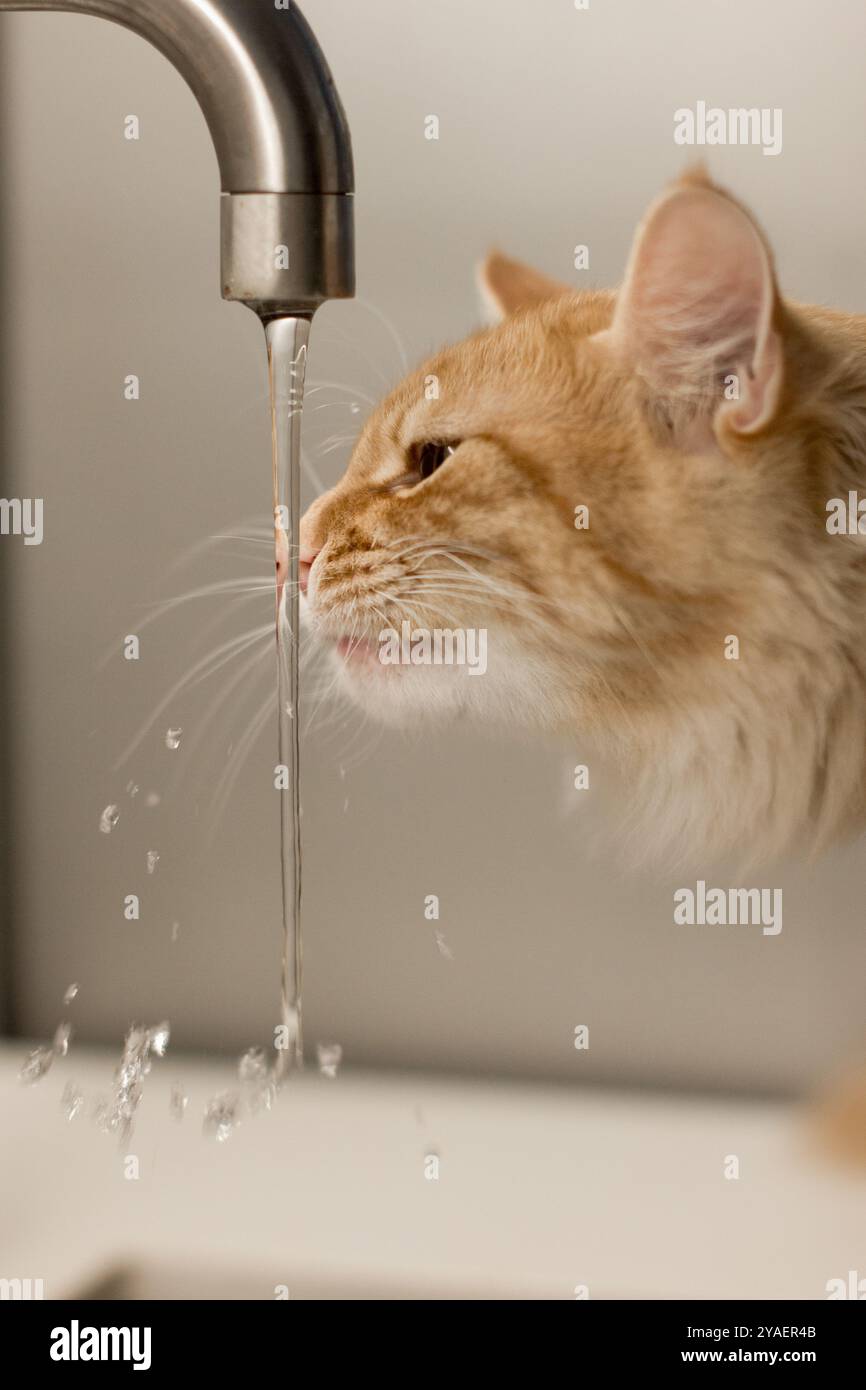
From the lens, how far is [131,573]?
105cm

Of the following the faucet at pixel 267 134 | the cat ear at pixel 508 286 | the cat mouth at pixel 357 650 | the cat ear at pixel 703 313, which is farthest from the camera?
the cat ear at pixel 508 286

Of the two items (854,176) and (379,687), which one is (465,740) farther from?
(854,176)

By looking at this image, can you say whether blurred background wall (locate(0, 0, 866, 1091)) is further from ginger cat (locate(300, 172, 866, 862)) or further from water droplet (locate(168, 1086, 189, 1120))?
ginger cat (locate(300, 172, 866, 862))

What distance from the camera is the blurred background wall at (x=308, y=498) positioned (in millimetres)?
935

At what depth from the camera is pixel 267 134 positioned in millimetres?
465

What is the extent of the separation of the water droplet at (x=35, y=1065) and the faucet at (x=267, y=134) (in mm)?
723

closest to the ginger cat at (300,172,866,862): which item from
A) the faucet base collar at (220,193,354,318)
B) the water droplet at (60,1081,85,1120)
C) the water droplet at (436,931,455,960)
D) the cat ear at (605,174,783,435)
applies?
the cat ear at (605,174,783,435)

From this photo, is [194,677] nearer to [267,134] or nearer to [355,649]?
[355,649]

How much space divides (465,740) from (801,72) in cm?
48

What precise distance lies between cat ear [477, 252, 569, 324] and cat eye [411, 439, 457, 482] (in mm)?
111

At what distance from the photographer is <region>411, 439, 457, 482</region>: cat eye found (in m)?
0.73

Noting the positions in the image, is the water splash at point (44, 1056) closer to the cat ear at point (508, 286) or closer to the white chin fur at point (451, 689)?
the white chin fur at point (451, 689)

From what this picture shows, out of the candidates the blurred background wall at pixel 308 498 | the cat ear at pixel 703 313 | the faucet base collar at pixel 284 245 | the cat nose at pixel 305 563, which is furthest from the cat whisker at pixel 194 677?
the faucet base collar at pixel 284 245
